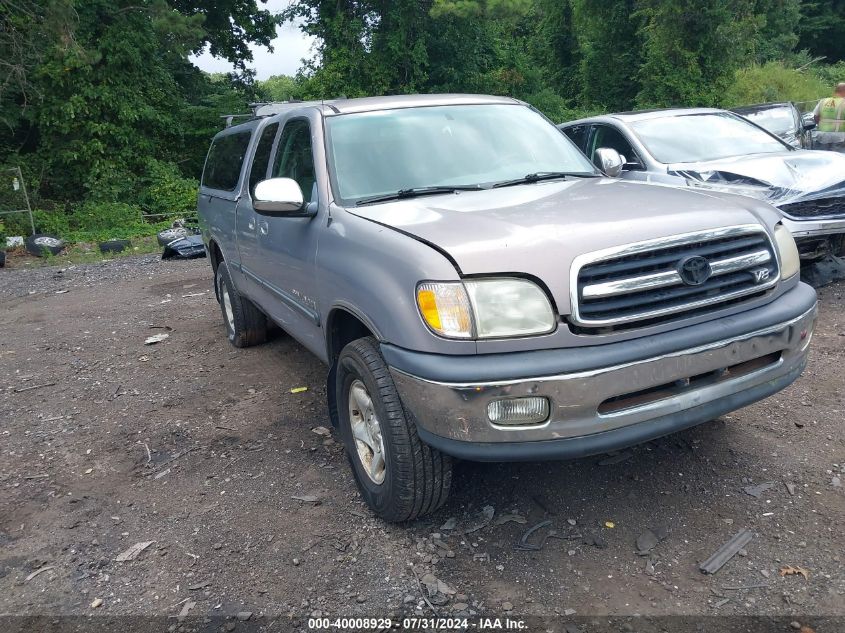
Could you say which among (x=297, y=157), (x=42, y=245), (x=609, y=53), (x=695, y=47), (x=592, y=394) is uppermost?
(x=609, y=53)

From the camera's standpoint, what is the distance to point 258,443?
13.9 ft

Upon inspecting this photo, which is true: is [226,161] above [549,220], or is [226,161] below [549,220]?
above

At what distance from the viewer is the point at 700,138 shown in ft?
24.1

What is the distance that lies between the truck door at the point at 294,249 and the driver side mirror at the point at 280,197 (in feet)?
0.36

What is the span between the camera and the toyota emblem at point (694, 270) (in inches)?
109

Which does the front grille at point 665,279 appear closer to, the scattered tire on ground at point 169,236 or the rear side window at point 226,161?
the rear side window at point 226,161

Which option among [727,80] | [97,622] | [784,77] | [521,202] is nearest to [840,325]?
[521,202]

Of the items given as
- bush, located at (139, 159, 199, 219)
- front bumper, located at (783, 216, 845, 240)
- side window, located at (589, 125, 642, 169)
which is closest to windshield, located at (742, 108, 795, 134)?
side window, located at (589, 125, 642, 169)

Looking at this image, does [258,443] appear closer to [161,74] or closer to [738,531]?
[738,531]

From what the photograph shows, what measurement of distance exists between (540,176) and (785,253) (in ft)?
4.33

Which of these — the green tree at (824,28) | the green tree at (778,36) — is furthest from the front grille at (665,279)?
the green tree at (824,28)

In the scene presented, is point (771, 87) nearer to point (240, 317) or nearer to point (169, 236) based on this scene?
point (169, 236)

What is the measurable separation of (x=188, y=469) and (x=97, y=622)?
1.30 m

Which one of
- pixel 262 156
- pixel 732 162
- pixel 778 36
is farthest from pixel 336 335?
pixel 778 36
